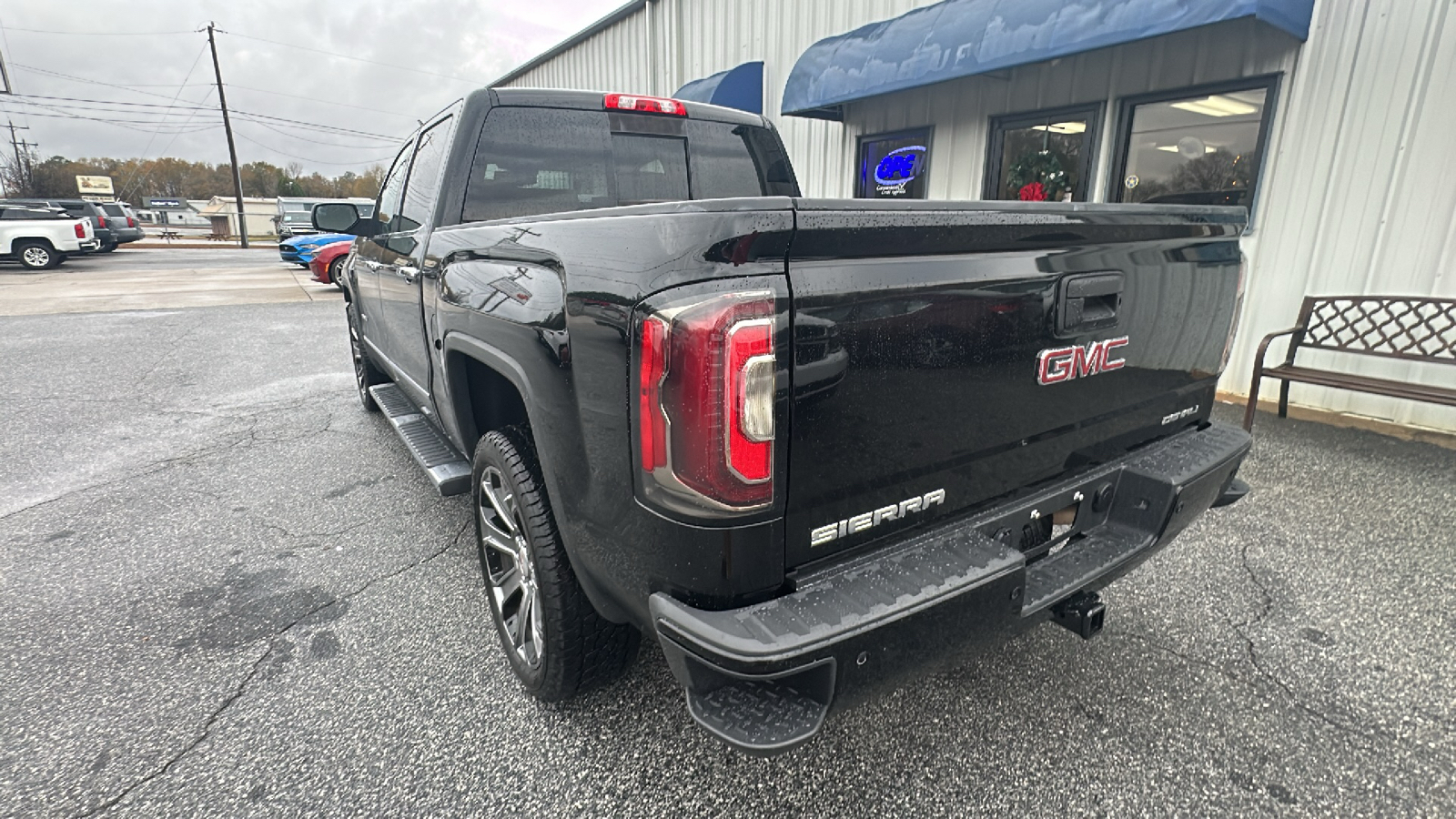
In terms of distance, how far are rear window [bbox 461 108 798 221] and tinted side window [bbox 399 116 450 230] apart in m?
0.25

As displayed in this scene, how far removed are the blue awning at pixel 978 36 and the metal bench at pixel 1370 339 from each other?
76.6 inches

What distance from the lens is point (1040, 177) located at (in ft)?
22.3

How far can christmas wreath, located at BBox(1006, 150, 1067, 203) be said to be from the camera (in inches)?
264

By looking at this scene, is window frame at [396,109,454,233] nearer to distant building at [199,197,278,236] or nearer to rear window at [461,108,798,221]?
rear window at [461,108,798,221]

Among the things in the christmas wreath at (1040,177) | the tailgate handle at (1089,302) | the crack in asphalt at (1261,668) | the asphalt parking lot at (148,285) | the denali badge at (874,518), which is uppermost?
the christmas wreath at (1040,177)

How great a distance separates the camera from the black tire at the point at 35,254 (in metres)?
18.0

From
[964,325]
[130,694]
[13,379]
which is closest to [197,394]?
[13,379]

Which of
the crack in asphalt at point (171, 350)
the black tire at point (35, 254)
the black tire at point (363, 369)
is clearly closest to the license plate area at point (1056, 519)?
the black tire at point (363, 369)

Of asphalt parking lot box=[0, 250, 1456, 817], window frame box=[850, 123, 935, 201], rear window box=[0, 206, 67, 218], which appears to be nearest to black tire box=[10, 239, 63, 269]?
rear window box=[0, 206, 67, 218]

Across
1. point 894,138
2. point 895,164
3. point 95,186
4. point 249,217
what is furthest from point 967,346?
point 95,186

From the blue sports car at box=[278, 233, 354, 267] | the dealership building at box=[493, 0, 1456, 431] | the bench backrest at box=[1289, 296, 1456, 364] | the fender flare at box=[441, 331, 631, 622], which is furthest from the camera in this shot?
the blue sports car at box=[278, 233, 354, 267]

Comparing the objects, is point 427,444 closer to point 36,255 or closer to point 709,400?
point 709,400

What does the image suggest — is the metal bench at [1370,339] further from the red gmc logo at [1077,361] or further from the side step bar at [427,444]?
the side step bar at [427,444]

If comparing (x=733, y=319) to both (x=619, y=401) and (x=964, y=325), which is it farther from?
(x=964, y=325)
